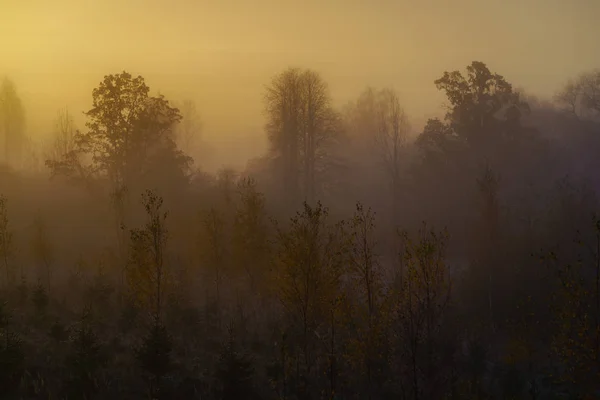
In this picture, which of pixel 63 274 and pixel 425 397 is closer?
pixel 425 397

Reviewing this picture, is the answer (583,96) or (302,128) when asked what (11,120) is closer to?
(302,128)

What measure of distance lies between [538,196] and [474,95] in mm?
10827

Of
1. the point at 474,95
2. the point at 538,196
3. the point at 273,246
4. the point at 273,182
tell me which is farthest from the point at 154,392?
the point at 474,95

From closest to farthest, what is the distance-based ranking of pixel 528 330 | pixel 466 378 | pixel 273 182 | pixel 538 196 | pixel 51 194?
1. pixel 466 378
2. pixel 528 330
3. pixel 538 196
4. pixel 51 194
5. pixel 273 182

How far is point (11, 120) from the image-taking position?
231ft

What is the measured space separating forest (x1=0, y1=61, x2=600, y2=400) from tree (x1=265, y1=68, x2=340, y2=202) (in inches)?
7.2

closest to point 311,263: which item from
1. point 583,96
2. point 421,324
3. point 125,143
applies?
point 421,324

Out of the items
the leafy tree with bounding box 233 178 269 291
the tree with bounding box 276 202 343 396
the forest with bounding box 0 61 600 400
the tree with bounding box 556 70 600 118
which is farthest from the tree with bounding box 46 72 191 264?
the tree with bounding box 556 70 600 118

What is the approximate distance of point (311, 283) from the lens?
20.6 m

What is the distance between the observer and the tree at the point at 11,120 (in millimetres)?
69500

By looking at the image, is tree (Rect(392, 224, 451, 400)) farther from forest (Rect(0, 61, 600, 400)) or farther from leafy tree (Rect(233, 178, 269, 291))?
leafy tree (Rect(233, 178, 269, 291))

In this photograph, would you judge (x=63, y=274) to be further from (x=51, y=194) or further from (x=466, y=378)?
(x=466, y=378)

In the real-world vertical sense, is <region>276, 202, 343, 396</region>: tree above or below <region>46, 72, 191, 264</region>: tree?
below

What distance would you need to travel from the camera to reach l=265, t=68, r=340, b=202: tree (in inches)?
1849
